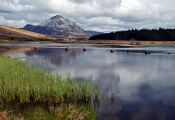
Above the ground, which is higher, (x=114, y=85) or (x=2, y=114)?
(x=2, y=114)

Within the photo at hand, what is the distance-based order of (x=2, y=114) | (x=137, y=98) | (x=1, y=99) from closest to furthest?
(x=2, y=114), (x=1, y=99), (x=137, y=98)

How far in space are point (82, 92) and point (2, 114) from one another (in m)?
12.6

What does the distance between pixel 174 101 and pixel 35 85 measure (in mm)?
14288

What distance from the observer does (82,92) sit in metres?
26.5

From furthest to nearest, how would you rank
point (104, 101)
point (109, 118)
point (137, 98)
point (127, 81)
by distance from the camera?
1. point (127, 81)
2. point (137, 98)
3. point (104, 101)
4. point (109, 118)

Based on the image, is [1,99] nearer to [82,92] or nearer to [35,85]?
Answer: [35,85]

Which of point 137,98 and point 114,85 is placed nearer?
point 137,98

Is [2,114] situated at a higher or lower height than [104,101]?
higher

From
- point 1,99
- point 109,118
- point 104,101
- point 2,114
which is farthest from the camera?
point 104,101

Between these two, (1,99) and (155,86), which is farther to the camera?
(155,86)

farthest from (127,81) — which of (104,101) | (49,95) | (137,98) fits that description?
(49,95)

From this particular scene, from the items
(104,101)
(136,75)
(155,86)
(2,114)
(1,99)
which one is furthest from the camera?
(136,75)

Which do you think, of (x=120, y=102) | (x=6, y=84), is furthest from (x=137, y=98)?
(x=6, y=84)

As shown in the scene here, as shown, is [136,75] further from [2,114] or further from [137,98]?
[2,114]
